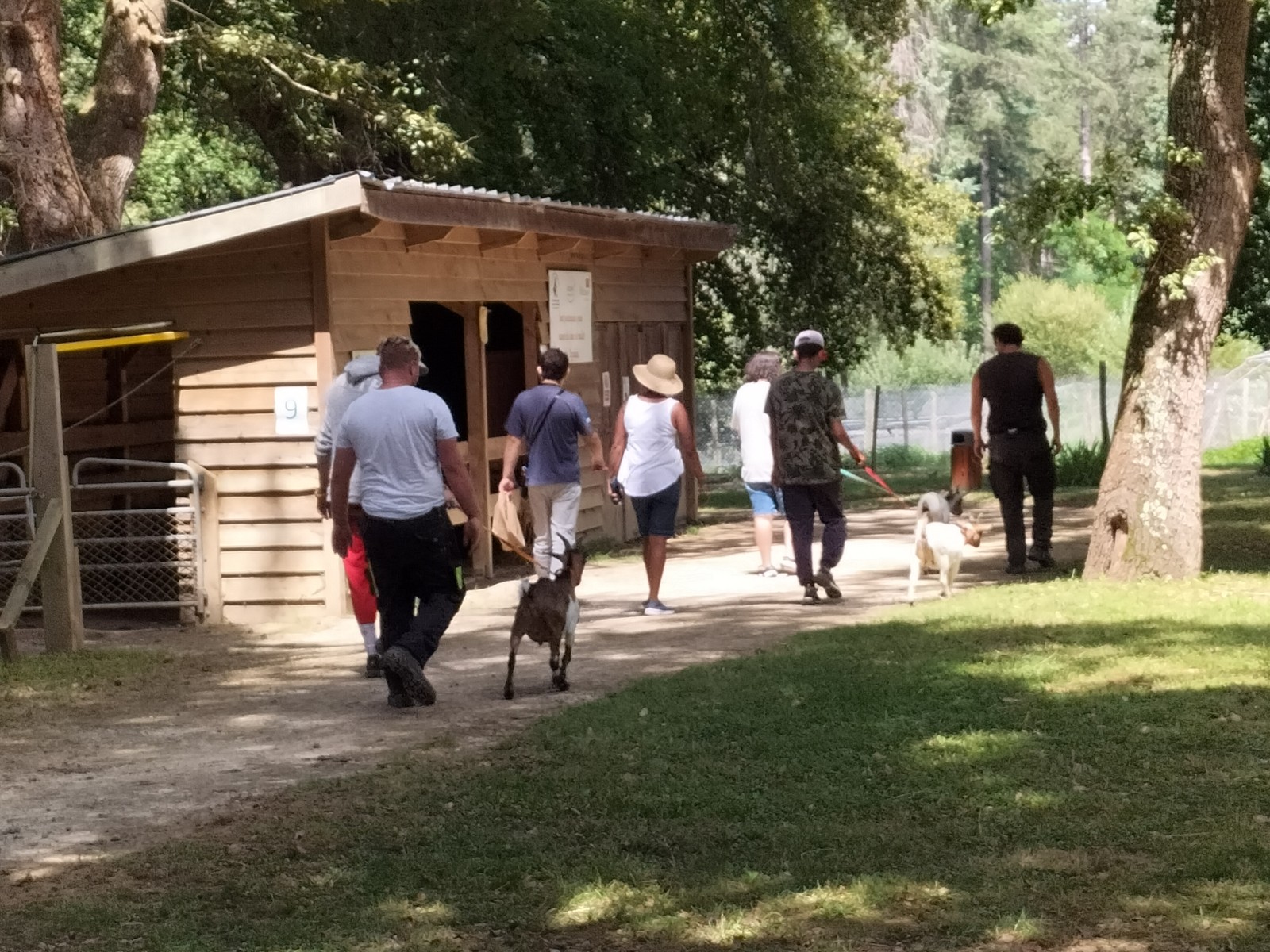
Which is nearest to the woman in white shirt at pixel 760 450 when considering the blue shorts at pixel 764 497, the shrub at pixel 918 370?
the blue shorts at pixel 764 497

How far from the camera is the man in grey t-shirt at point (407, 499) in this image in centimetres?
891

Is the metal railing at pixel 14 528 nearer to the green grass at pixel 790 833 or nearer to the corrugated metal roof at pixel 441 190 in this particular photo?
the corrugated metal roof at pixel 441 190

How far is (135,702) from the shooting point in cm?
1022

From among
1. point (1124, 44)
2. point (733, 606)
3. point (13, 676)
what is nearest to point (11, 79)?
point (13, 676)

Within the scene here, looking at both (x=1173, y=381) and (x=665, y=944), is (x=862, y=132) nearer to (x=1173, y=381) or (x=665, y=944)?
(x=1173, y=381)

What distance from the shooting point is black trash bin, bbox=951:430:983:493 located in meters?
14.4

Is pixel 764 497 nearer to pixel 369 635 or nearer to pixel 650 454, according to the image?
pixel 650 454

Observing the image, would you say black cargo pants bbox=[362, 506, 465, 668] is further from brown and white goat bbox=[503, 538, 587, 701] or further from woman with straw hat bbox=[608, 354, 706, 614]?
woman with straw hat bbox=[608, 354, 706, 614]

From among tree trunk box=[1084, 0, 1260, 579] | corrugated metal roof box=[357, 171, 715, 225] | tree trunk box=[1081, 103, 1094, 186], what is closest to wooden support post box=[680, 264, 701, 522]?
corrugated metal roof box=[357, 171, 715, 225]

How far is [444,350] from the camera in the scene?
17891 millimetres

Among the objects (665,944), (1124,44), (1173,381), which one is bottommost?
(665,944)

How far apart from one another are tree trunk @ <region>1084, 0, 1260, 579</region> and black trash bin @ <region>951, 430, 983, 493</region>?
1364 millimetres

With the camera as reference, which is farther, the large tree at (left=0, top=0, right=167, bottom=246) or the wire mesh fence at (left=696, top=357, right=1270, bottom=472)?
the wire mesh fence at (left=696, top=357, right=1270, bottom=472)

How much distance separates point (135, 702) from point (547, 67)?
1510 cm
